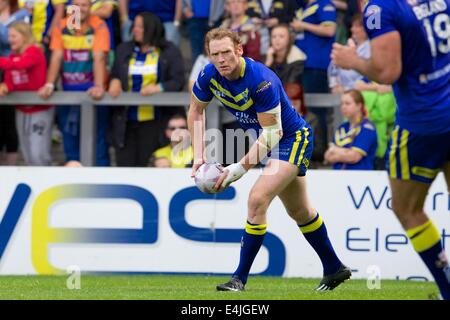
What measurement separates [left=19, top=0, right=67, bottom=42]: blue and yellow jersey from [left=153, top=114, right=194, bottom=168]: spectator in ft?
7.67

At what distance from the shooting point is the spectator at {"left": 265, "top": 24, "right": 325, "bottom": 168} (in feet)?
43.1

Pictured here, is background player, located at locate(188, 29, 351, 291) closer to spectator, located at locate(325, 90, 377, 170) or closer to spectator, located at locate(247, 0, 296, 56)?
spectator, located at locate(325, 90, 377, 170)

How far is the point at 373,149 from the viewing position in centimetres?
1274

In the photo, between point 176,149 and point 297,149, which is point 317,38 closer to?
point 176,149

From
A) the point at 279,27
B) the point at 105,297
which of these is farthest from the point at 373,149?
the point at 105,297

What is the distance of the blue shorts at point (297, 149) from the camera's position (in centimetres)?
903

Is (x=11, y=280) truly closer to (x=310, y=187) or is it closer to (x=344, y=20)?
(x=310, y=187)

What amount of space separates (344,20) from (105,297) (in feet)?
23.2

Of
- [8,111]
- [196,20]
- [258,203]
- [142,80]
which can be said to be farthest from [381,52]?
[8,111]

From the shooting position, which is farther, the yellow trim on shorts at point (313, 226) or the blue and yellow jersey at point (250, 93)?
the yellow trim on shorts at point (313, 226)

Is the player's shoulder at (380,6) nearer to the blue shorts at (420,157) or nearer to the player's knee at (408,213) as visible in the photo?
the blue shorts at (420,157)

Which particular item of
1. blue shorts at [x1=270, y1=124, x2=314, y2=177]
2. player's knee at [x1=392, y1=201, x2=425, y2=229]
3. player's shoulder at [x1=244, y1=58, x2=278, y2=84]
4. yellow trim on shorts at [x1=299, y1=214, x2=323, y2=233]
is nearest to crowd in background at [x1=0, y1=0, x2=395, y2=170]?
yellow trim on shorts at [x1=299, y1=214, x2=323, y2=233]

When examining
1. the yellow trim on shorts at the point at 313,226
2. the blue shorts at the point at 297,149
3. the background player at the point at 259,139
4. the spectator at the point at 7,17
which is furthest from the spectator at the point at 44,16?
the yellow trim on shorts at the point at 313,226

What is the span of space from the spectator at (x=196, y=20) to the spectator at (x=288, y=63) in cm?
114
